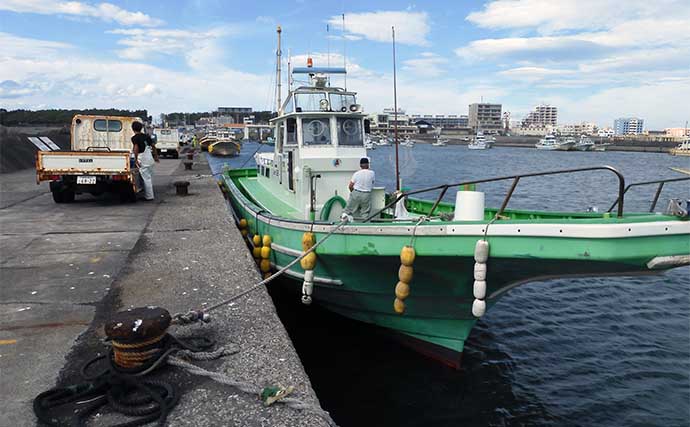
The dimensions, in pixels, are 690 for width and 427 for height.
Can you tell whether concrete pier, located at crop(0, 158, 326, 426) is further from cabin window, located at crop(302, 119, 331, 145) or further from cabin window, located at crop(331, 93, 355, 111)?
cabin window, located at crop(331, 93, 355, 111)

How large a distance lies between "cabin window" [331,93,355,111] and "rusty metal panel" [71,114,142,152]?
735 cm

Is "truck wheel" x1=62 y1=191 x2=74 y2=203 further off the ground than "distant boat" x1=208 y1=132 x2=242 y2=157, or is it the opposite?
"distant boat" x1=208 y1=132 x2=242 y2=157

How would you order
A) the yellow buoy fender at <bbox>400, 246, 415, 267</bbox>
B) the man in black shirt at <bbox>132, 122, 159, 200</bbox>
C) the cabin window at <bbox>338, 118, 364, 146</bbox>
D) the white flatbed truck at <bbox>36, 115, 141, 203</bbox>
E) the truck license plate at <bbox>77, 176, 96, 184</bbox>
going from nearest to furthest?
the yellow buoy fender at <bbox>400, 246, 415, 267</bbox> < the cabin window at <bbox>338, 118, 364, 146</bbox> < the white flatbed truck at <bbox>36, 115, 141, 203</bbox> < the truck license plate at <bbox>77, 176, 96, 184</bbox> < the man in black shirt at <bbox>132, 122, 159, 200</bbox>

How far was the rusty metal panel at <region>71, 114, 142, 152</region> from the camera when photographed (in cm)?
1359

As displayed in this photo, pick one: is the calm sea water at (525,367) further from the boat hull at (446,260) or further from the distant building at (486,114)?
the distant building at (486,114)

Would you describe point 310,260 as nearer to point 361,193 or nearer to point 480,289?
point 361,193

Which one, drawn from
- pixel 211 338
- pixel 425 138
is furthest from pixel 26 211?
pixel 425 138

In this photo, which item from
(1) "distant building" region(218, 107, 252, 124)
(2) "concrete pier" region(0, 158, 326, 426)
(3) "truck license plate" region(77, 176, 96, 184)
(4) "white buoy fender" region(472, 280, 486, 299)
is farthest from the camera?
(1) "distant building" region(218, 107, 252, 124)

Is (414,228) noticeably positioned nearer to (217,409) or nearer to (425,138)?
(217,409)

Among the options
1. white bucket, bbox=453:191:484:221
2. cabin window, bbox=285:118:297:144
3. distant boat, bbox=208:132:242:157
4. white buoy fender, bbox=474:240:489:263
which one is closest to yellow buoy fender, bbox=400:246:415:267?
white buoy fender, bbox=474:240:489:263

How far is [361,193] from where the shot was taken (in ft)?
22.1

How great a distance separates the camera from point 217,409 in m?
3.17

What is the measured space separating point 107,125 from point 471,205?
12278 mm

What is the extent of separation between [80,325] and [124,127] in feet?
36.8
